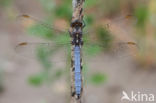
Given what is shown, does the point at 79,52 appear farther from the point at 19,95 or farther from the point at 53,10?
the point at 19,95

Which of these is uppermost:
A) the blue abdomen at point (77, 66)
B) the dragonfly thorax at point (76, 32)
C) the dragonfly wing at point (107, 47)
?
the dragonfly thorax at point (76, 32)

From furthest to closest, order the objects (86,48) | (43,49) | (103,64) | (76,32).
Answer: (103,64) < (43,49) < (86,48) < (76,32)

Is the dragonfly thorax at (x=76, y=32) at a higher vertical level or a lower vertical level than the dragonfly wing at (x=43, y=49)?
higher

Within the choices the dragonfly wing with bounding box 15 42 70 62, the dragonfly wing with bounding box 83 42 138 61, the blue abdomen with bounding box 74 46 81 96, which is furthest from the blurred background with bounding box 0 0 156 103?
the blue abdomen with bounding box 74 46 81 96

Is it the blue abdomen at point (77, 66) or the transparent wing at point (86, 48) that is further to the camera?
the transparent wing at point (86, 48)

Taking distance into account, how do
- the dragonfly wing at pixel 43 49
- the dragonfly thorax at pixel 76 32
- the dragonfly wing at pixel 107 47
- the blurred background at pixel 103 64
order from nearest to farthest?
1. the dragonfly thorax at pixel 76 32
2. the dragonfly wing at pixel 107 47
3. the dragonfly wing at pixel 43 49
4. the blurred background at pixel 103 64

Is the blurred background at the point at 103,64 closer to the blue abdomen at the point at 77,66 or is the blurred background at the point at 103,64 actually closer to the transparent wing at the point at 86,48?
the transparent wing at the point at 86,48

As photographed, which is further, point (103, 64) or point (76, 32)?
point (103, 64)

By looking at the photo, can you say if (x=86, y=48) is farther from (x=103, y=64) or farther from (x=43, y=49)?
(x=103, y=64)

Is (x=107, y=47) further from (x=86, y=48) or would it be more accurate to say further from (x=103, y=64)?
(x=103, y=64)

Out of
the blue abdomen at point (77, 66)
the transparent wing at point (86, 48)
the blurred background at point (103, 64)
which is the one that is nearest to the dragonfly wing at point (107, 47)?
the transparent wing at point (86, 48)

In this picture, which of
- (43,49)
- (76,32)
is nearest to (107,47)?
(43,49)

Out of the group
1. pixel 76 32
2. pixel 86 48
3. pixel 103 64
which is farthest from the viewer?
pixel 103 64
